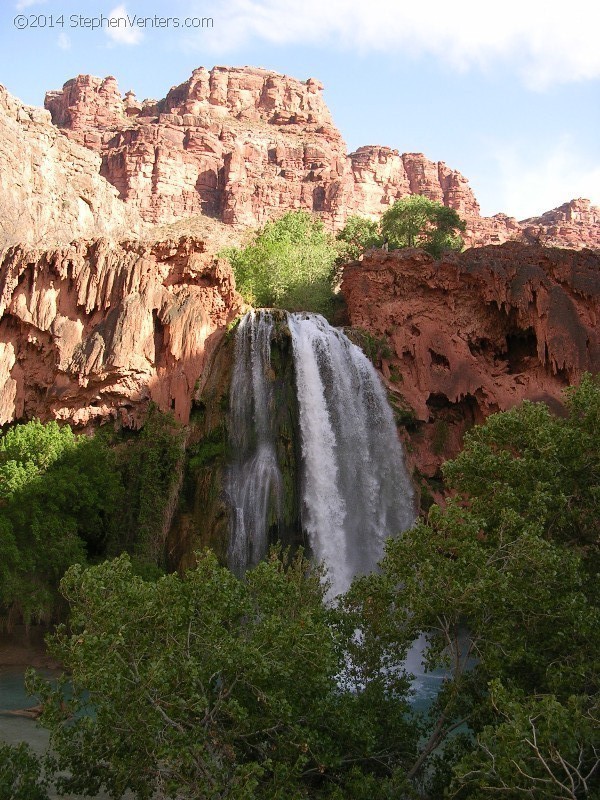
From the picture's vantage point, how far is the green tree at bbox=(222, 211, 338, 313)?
35875 millimetres

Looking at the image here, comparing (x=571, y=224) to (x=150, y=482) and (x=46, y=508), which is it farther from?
(x=46, y=508)

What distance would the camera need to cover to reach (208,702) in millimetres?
9523

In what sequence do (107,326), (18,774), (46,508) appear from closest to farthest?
1. (18,774)
2. (46,508)
3. (107,326)

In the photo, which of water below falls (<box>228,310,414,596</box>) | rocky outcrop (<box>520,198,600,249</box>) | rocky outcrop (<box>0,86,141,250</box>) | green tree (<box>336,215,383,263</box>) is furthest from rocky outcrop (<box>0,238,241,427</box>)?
rocky outcrop (<box>520,198,600,249</box>)

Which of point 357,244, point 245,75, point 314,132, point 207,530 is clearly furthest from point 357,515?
point 245,75

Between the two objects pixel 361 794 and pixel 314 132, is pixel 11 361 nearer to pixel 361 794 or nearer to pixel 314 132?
pixel 361 794

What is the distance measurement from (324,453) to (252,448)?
2656 mm

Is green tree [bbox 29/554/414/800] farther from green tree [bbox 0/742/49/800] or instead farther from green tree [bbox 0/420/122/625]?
green tree [bbox 0/420/122/625]

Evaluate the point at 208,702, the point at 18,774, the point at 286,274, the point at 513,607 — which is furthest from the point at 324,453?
the point at 18,774

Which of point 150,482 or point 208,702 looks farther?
point 150,482

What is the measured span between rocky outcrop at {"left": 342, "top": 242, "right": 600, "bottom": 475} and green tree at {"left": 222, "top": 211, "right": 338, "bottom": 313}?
3598 millimetres

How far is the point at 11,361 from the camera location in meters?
26.8

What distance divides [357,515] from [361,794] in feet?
48.8

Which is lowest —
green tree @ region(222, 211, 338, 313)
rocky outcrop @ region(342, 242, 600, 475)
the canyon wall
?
rocky outcrop @ region(342, 242, 600, 475)
